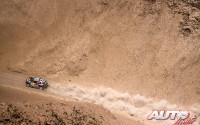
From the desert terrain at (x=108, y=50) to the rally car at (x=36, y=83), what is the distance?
76 centimetres

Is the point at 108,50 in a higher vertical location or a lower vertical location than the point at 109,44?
lower

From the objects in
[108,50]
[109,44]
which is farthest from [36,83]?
[109,44]

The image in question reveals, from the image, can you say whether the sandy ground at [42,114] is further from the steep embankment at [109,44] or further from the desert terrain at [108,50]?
the steep embankment at [109,44]

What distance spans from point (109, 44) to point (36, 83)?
10849 mm

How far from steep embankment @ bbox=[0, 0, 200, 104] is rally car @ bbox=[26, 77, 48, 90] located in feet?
5.65

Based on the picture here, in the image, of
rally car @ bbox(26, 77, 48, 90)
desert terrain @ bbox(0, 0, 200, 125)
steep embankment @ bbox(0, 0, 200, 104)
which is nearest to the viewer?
rally car @ bbox(26, 77, 48, 90)

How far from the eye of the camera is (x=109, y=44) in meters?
32.3

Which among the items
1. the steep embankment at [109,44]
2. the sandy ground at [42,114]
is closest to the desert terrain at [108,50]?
the steep embankment at [109,44]

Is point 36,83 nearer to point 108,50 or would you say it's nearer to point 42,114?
point 108,50

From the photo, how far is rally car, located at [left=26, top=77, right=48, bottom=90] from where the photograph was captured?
2981 centimetres

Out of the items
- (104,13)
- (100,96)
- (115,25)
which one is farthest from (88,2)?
(100,96)

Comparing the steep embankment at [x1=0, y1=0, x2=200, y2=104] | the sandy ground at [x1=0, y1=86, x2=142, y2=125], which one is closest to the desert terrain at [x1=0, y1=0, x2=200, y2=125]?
the steep embankment at [x1=0, y1=0, x2=200, y2=104]

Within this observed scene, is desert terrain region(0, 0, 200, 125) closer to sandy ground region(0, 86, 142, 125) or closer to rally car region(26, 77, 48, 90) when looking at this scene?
rally car region(26, 77, 48, 90)

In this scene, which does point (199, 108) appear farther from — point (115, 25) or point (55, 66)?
point (55, 66)
